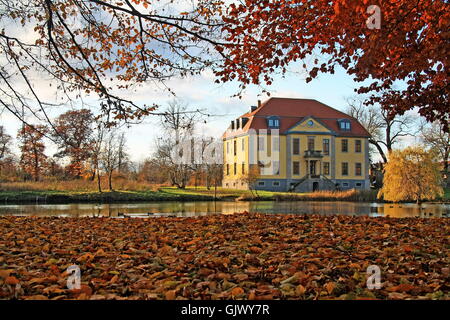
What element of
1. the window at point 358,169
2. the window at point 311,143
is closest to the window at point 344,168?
the window at point 358,169

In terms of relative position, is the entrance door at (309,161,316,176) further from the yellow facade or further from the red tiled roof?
the red tiled roof

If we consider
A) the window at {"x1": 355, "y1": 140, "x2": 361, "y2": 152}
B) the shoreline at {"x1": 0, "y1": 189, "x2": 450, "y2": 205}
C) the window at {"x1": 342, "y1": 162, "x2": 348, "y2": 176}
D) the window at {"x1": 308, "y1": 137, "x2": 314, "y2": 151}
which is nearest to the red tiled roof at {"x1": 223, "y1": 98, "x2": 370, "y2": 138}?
the window at {"x1": 355, "y1": 140, "x2": 361, "y2": 152}

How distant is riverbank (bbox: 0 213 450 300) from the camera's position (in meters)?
2.89

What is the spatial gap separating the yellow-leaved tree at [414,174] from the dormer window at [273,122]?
63.7ft

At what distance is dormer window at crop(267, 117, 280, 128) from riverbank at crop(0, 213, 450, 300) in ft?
112

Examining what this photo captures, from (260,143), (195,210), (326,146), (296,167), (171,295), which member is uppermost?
(260,143)

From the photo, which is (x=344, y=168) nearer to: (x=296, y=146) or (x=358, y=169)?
(x=358, y=169)

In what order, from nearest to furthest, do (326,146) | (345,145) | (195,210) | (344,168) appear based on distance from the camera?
(195,210) < (326,146) < (344,168) < (345,145)

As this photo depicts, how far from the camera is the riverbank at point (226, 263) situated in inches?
114

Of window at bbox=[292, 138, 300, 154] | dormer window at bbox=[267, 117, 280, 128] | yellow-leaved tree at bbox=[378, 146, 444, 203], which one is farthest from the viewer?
window at bbox=[292, 138, 300, 154]

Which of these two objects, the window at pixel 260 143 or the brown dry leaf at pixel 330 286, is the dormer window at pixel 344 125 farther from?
the brown dry leaf at pixel 330 286

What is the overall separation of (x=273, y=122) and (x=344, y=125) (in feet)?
26.9

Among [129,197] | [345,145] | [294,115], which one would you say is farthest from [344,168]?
[129,197]

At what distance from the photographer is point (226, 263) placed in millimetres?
3623
